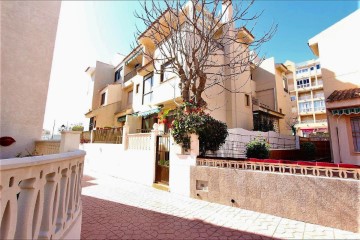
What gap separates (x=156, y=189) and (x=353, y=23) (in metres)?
14.9

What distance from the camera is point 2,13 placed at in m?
10.1

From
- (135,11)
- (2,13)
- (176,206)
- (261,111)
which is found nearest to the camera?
(176,206)

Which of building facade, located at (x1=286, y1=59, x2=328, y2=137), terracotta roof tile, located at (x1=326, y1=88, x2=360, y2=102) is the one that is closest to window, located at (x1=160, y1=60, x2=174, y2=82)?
terracotta roof tile, located at (x1=326, y1=88, x2=360, y2=102)

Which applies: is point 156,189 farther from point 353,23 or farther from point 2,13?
point 353,23

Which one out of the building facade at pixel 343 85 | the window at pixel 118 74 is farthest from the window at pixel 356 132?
the window at pixel 118 74

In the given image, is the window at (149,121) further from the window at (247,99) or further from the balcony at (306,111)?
the balcony at (306,111)

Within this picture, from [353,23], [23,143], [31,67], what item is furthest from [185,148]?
[353,23]

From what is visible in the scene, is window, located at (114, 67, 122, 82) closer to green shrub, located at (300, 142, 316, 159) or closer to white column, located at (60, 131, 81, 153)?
white column, located at (60, 131, 81, 153)

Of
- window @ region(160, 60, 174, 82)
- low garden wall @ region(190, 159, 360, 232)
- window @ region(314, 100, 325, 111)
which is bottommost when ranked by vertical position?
low garden wall @ region(190, 159, 360, 232)

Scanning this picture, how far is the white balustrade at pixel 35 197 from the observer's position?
1.74 meters

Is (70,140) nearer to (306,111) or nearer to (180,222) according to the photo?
(180,222)

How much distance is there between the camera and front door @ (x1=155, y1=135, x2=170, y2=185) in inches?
354

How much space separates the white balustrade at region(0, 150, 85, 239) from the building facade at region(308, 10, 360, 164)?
1310 cm

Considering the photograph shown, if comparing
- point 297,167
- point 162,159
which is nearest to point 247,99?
point 162,159
